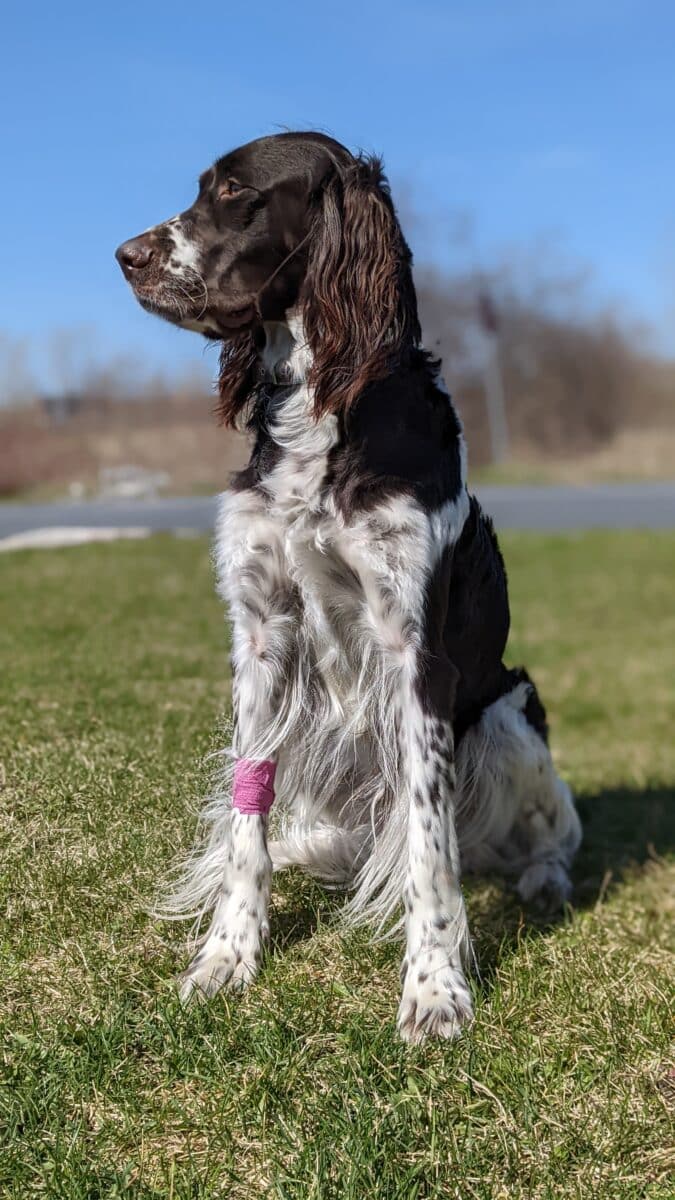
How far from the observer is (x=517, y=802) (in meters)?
3.86

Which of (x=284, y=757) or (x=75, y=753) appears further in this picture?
(x=75, y=753)

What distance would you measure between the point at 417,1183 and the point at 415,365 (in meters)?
1.89

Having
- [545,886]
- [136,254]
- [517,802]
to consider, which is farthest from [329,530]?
[545,886]

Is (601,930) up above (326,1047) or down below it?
below

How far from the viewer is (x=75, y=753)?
3.70 m

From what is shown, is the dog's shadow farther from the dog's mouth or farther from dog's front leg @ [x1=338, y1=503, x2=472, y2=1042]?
the dog's mouth

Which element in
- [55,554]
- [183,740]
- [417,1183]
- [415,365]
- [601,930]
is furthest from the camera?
[55,554]

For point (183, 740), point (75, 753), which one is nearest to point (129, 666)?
point (183, 740)

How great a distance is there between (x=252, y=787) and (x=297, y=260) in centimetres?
134

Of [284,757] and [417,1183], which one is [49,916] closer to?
[284,757]

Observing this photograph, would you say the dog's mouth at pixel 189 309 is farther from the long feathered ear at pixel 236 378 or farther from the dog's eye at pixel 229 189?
the dog's eye at pixel 229 189

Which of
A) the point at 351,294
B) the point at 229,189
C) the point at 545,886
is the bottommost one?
the point at 545,886

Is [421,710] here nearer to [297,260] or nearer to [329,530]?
[329,530]

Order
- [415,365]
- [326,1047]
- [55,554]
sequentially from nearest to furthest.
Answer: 1. [326,1047]
2. [415,365]
3. [55,554]
